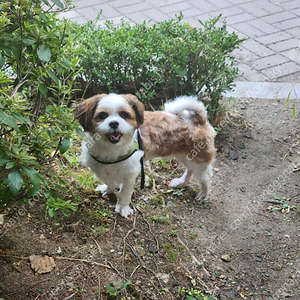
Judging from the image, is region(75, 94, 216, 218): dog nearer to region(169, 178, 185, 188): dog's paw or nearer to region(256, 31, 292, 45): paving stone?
region(169, 178, 185, 188): dog's paw

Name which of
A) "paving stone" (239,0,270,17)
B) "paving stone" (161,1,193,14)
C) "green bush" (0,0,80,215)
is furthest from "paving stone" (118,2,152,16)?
"green bush" (0,0,80,215)

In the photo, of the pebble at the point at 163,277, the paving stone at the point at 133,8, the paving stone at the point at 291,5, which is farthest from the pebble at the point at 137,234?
the paving stone at the point at 291,5

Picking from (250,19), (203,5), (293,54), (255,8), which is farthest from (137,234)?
(255,8)

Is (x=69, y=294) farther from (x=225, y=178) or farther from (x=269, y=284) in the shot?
(x=225, y=178)

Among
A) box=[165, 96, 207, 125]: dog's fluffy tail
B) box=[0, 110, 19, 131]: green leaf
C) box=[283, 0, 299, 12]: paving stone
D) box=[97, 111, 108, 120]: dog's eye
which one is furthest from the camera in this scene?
box=[283, 0, 299, 12]: paving stone

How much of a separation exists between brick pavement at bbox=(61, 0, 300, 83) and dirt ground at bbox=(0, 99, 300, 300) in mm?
2221

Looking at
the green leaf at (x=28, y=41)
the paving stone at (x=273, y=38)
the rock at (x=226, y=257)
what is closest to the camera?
the green leaf at (x=28, y=41)

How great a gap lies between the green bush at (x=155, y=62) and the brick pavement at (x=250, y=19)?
1515 mm

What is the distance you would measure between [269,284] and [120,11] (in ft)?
18.8

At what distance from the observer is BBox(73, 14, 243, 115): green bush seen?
461 cm

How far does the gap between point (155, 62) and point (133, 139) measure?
1.60 m

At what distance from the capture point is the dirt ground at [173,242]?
9.82ft

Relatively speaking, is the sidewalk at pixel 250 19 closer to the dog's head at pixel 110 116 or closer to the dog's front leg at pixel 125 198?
the dog's front leg at pixel 125 198

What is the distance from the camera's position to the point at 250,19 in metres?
7.59
